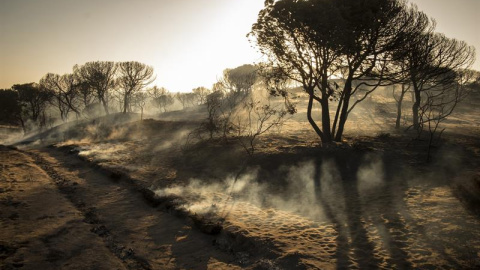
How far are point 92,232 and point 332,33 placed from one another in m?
15.6

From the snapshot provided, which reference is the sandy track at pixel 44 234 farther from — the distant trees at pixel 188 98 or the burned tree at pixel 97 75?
the distant trees at pixel 188 98

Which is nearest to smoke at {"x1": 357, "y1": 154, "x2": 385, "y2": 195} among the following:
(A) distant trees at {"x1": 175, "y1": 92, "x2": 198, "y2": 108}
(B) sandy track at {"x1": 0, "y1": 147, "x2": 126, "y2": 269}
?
(B) sandy track at {"x1": 0, "y1": 147, "x2": 126, "y2": 269}

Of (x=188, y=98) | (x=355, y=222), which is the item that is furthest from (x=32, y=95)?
(x=355, y=222)

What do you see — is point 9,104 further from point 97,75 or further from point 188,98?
point 188,98

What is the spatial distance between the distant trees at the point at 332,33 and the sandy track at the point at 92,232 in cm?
1298

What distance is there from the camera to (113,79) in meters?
52.6

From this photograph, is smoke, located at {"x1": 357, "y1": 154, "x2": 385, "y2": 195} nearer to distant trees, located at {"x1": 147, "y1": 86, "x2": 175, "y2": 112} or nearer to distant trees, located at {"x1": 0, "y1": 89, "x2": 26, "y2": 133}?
distant trees, located at {"x1": 0, "y1": 89, "x2": 26, "y2": 133}

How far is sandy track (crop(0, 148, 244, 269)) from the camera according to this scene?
787 centimetres

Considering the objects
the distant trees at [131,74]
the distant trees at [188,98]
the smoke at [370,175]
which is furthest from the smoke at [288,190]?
the distant trees at [188,98]

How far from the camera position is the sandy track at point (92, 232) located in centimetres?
787

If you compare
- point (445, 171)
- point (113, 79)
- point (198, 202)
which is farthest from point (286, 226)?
point (113, 79)

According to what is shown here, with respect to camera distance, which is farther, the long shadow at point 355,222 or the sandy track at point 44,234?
the sandy track at point 44,234

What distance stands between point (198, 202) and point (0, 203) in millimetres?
8295

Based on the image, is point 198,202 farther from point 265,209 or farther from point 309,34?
point 309,34
